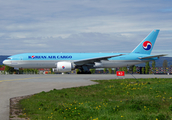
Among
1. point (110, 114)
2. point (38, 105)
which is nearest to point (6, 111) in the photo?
point (38, 105)

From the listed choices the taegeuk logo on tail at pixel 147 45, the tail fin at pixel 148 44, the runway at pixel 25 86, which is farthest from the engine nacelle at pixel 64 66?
the taegeuk logo on tail at pixel 147 45

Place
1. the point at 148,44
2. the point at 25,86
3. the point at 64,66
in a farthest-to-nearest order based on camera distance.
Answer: the point at 148,44
the point at 64,66
the point at 25,86

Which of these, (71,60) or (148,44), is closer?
(71,60)

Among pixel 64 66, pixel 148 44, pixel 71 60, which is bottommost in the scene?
pixel 64 66

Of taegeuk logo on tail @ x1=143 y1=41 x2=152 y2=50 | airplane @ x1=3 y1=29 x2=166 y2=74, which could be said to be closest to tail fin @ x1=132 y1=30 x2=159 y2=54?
taegeuk logo on tail @ x1=143 y1=41 x2=152 y2=50

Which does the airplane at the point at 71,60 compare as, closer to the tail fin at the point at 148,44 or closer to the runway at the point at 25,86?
the tail fin at the point at 148,44

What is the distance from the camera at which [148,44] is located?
45.0 metres

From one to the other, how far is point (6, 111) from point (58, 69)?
28642mm

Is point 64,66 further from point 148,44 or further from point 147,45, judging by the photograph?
point 148,44

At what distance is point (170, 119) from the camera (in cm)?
794

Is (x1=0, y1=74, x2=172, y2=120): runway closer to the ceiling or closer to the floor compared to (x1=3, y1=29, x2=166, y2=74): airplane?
closer to the floor

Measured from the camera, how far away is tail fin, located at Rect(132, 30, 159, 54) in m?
44.9

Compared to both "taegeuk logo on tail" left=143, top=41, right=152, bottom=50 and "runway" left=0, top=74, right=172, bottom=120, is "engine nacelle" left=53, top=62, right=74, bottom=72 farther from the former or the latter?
"taegeuk logo on tail" left=143, top=41, right=152, bottom=50

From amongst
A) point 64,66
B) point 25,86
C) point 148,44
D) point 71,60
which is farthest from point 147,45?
point 25,86
